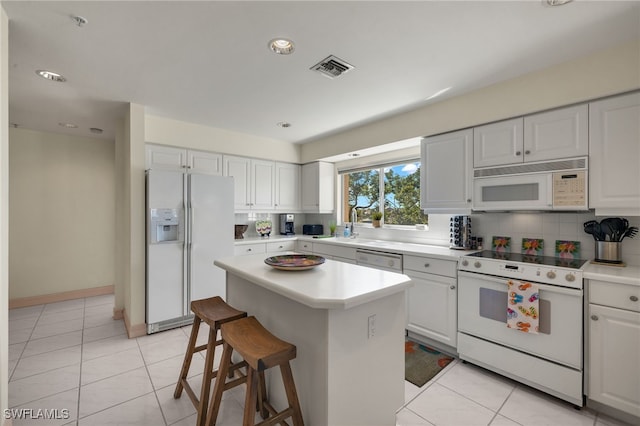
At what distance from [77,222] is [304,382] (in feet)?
15.4

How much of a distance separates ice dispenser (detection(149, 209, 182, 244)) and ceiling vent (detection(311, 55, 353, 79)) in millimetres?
2195

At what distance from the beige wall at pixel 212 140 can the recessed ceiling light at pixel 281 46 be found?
6.86 feet

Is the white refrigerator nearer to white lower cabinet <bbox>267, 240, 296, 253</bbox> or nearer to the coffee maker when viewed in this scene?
white lower cabinet <bbox>267, 240, 296, 253</bbox>

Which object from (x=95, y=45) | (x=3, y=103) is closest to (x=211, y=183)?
(x=95, y=45)

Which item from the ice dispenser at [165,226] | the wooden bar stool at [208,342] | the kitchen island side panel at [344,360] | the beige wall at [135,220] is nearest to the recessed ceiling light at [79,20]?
the beige wall at [135,220]

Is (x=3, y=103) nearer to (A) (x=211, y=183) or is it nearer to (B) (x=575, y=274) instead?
(A) (x=211, y=183)

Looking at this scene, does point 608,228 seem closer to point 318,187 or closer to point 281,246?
point 318,187

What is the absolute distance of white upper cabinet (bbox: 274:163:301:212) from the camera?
461 cm

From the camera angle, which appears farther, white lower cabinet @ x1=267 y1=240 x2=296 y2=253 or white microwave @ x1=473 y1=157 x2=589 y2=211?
white lower cabinet @ x1=267 y1=240 x2=296 y2=253

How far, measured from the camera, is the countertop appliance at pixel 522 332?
1.94 metres

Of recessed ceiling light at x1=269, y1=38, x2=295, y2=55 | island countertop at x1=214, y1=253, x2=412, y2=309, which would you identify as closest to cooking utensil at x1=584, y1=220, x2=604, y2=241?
island countertop at x1=214, y1=253, x2=412, y2=309

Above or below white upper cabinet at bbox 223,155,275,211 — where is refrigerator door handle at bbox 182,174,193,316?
below

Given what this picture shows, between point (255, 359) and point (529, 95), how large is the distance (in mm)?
2785

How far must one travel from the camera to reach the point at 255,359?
1304mm
